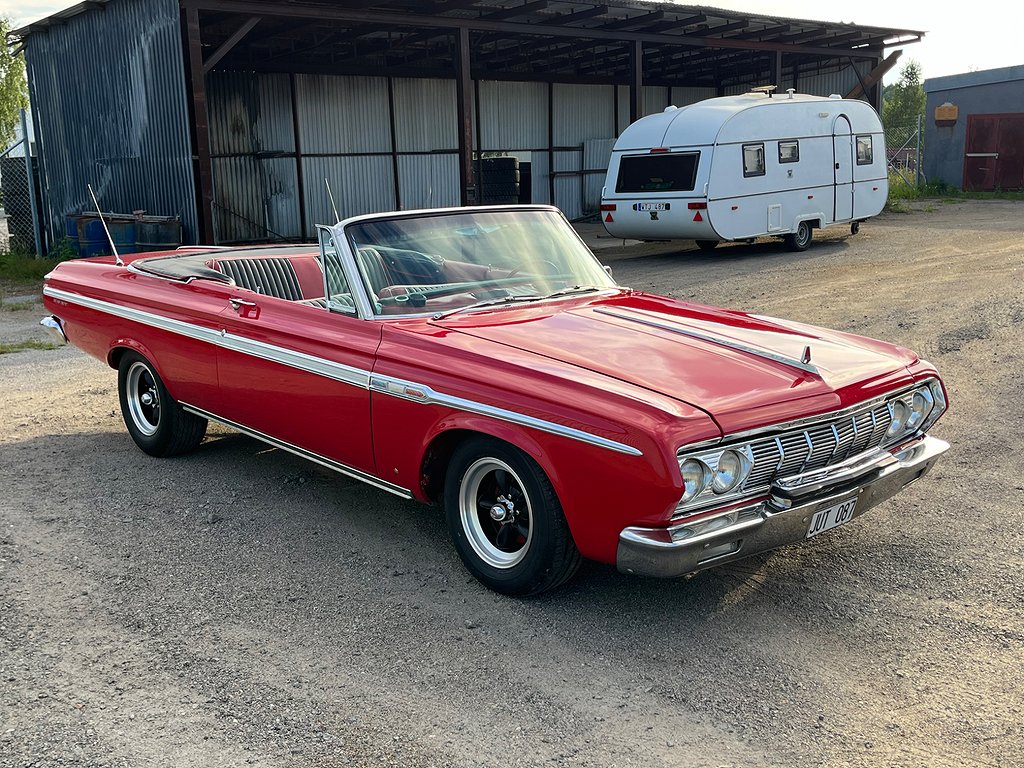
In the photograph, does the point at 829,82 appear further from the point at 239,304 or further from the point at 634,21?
A: the point at 239,304

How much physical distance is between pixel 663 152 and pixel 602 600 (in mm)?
13052

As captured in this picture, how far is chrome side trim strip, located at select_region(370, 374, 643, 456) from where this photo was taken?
3.58m

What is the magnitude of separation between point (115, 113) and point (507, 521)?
14115 millimetres

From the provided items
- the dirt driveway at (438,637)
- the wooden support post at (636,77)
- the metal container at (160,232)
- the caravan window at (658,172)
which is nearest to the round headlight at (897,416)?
the dirt driveway at (438,637)

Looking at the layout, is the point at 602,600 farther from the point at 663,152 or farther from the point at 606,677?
the point at 663,152

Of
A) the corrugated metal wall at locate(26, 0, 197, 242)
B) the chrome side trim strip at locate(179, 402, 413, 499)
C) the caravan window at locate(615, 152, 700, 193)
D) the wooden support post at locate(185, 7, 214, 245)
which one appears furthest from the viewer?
the caravan window at locate(615, 152, 700, 193)

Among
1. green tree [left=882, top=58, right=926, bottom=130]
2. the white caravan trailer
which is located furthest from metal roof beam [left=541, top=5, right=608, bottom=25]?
green tree [left=882, top=58, right=926, bottom=130]

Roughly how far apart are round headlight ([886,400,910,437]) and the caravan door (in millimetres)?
13908

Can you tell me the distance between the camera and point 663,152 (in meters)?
16.2

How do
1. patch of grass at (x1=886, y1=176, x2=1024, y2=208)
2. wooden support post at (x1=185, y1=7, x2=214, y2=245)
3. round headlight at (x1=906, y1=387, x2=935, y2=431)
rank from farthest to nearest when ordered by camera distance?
patch of grass at (x1=886, y1=176, x2=1024, y2=208)
wooden support post at (x1=185, y1=7, x2=214, y2=245)
round headlight at (x1=906, y1=387, x2=935, y2=431)

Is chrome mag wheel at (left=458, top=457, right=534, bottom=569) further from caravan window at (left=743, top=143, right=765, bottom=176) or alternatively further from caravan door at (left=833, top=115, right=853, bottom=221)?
caravan door at (left=833, top=115, right=853, bottom=221)

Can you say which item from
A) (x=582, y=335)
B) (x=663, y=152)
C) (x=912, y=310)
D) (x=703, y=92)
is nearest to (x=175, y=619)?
(x=582, y=335)

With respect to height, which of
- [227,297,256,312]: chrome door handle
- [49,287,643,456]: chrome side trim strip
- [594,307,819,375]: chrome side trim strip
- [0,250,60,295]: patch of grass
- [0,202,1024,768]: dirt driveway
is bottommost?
[0,202,1024,768]: dirt driveway

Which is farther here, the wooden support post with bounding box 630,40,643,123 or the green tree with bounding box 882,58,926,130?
the green tree with bounding box 882,58,926,130
